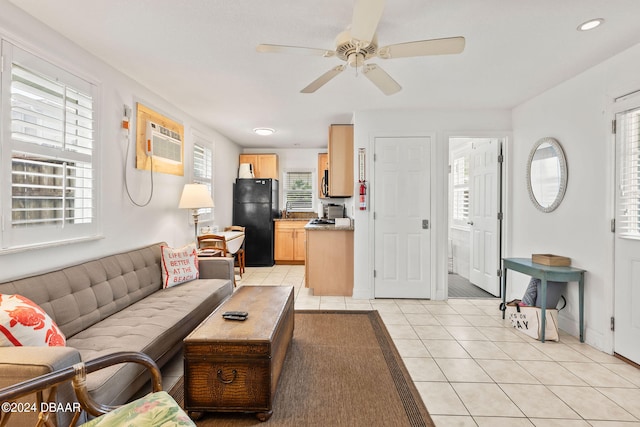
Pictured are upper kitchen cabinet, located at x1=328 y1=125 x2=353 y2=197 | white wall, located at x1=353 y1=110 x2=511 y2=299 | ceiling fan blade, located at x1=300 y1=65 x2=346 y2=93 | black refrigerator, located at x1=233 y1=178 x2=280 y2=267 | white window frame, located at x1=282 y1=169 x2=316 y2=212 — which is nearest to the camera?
ceiling fan blade, located at x1=300 y1=65 x2=346 y2=93

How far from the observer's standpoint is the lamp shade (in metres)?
3.71

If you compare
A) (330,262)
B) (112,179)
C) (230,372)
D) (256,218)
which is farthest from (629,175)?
(256,218)

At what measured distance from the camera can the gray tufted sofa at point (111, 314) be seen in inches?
51.2

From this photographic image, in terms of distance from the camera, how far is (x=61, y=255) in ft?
7.37

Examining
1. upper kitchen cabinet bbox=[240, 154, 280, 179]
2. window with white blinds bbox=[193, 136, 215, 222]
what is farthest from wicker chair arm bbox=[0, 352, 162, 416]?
upper kitchen cabinet bbox=[240, 154, 280, 179]

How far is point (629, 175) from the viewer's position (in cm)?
243

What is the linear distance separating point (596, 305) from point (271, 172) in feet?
17.4

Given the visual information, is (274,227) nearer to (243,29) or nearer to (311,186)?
(311,186)

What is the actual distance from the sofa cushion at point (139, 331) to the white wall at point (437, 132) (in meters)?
2.19

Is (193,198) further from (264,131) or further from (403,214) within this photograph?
(403,214)

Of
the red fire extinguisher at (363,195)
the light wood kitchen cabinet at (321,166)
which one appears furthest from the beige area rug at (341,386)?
the light wood kitchen cabinet at (321,166)

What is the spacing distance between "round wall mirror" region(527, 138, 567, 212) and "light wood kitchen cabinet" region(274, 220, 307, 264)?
150 inches

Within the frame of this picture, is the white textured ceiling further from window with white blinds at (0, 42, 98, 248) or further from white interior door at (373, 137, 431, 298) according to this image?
white interior door at (373, 137, 431, 298)

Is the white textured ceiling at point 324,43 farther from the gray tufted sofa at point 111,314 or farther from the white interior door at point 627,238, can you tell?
the gray tufted sofa at point 111,314
